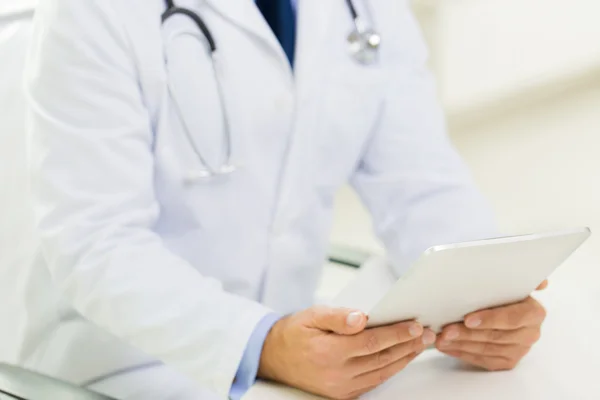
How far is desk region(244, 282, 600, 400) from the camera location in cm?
73

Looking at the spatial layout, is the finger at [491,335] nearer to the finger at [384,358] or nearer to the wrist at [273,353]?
the finger at [384,358]

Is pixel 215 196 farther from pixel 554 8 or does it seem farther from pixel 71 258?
pixel 554 8

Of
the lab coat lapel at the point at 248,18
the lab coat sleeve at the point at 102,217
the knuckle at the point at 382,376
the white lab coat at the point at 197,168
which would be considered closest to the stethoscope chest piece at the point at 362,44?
the white lab coat at the point at 197,168

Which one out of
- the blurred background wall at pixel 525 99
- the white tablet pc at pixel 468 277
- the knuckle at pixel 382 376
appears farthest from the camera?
the blurred background wall at pixel 525 99

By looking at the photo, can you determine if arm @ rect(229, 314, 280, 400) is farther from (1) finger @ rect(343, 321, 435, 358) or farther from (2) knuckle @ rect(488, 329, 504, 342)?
(2) knuckle @ rect(488, 329, 504, 342)

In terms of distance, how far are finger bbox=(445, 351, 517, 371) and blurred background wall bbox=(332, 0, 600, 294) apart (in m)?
0.80

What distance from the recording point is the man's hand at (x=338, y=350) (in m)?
0.68

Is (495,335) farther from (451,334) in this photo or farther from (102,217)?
(102,217)

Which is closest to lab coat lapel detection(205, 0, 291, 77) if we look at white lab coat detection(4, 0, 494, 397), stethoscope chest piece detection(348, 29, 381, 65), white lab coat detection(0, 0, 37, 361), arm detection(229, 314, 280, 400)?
white lab coat detection(4, 0, 494, 397)

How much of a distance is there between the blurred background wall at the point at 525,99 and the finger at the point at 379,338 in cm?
93

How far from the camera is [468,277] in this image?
2.18ft

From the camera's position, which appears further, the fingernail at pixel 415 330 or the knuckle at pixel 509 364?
the knuckle at pixel 509 364

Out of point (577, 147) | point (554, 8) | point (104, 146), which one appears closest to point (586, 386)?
point (104, 146)

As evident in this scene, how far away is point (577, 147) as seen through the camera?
166 cm
